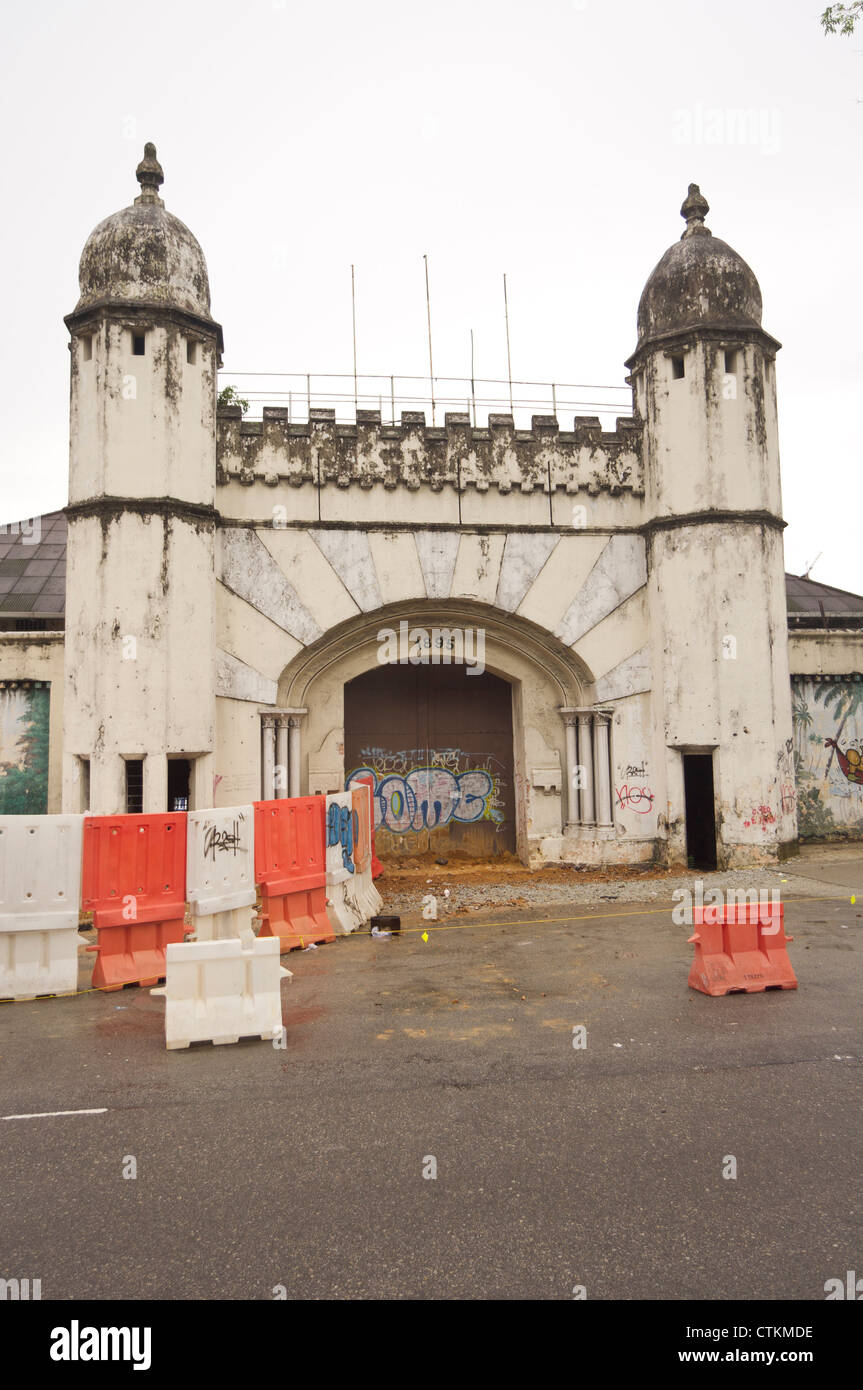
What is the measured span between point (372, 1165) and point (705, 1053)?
103 inches

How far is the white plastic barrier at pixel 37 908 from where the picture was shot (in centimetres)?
757

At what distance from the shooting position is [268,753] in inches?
518

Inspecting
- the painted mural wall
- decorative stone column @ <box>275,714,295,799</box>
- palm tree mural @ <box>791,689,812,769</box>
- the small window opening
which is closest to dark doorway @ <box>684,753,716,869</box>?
the painted mural wall

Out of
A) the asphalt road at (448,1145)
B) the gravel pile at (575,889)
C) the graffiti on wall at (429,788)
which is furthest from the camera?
the graffiti on wall at (429,788)

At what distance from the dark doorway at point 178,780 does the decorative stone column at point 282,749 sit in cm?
139

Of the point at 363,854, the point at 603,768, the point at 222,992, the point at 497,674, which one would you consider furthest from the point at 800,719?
the point at 222,992

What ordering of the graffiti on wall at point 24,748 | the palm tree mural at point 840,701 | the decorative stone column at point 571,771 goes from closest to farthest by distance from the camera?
the graffiti on wall at point 24,748 → the decorative stone column at point 571,771 → the palm tree mural at point 840,701

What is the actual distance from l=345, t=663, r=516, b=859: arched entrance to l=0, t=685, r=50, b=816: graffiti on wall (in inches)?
201

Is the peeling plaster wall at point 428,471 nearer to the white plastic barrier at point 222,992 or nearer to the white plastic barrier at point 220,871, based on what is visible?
the white plastic barrier at point 220,871

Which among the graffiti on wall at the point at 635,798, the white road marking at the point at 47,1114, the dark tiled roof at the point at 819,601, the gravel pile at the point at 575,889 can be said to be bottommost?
the white road marking at the point at 47,1114

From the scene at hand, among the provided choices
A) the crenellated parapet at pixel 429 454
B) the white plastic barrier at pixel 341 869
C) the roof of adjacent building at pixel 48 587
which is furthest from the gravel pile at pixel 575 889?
the roof of adjacent building at pixel 48 587

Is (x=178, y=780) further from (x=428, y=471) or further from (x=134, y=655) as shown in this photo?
(x=428, y=471)
